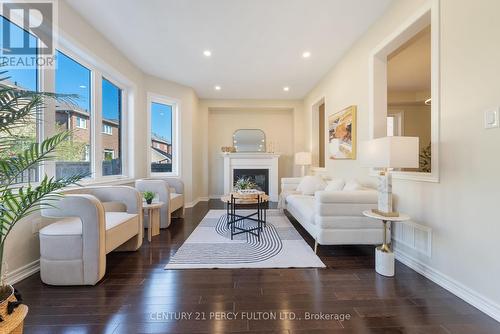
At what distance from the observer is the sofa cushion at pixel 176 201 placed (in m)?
3.90

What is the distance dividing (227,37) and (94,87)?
2170mm

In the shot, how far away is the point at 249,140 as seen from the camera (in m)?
6.75

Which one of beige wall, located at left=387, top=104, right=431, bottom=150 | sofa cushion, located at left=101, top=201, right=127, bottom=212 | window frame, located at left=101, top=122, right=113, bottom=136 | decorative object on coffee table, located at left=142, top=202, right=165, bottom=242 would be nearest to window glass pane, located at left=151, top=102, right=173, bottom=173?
window frame, located at left=101, top=122, right=113, bottom=136

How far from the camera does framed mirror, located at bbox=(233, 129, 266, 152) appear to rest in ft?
22.1

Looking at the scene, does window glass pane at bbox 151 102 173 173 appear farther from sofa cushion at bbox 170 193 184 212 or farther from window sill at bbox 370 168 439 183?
window sill at bbox 370 168 439 183

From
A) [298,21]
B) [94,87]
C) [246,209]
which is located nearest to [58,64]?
[94,87]

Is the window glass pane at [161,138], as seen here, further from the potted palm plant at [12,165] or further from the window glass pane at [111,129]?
the potted palm plant at [12,165]

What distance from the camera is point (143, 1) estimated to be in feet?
8.40

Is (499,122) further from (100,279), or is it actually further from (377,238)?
(100,279)

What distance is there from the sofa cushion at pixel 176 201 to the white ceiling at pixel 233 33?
249 centimetres

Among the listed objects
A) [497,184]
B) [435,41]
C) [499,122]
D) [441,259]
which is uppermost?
[435,41]

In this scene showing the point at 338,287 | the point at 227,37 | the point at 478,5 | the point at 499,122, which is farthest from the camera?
the point at 227,37

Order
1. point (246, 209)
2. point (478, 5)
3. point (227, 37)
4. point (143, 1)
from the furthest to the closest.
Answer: point (246, 209) → point (227, 37) → point (143, 1) → point (478, 5)

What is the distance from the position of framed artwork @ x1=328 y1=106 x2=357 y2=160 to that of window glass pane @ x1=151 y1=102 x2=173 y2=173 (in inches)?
145
